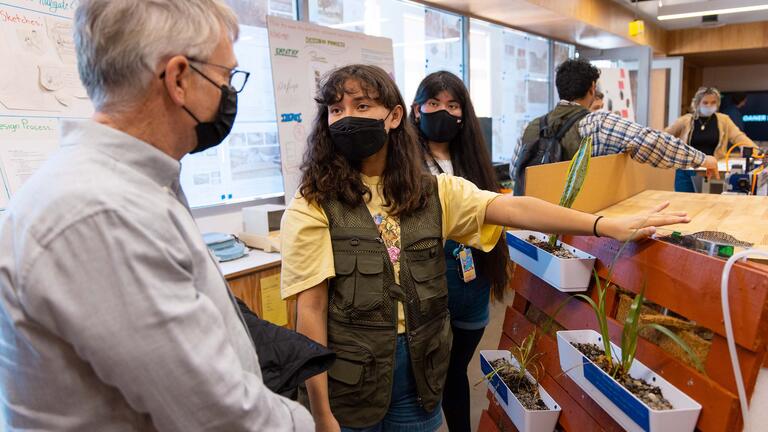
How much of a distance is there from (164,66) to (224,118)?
15 cm

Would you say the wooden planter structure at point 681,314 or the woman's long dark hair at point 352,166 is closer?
the wooden planter structure at point 681,314

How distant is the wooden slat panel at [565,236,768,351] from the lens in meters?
0.83

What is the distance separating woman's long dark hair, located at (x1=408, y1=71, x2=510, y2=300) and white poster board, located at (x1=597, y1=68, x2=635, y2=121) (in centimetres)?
362

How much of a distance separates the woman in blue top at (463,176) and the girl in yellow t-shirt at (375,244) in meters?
0.45

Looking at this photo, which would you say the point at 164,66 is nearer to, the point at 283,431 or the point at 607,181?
the point at 283,431

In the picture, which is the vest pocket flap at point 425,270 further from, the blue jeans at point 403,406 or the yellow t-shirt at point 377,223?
the blue jeans at point 403,406

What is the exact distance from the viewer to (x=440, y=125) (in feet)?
6.45

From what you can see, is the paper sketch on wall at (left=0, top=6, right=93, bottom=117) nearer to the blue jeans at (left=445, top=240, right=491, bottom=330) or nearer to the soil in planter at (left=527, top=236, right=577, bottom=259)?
the blue jeans at (left=445, top=240, right=491, bottom=330)

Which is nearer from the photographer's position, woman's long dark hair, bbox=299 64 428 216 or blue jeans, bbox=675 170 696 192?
woman's long dark hair, bbox=299 64 428 216

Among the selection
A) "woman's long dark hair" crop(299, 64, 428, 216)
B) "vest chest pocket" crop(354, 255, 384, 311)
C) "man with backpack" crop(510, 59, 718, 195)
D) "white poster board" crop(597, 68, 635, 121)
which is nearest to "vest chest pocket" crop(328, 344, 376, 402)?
"vest chest pocket" crop(354, 255, 384, 311)

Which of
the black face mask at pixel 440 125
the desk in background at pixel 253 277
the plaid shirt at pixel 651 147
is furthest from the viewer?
the desk in background at pixel 253 277

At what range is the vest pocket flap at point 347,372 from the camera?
1.24 meters

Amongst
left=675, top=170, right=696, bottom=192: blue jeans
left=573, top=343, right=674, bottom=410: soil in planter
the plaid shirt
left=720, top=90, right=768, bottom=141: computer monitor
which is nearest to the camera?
left=573, top=343, right=674, bottom=410: soil in planter

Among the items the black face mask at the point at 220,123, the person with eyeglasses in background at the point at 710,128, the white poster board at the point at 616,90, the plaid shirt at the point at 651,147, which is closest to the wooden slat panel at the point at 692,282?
the black face mask at the point at 220,123
